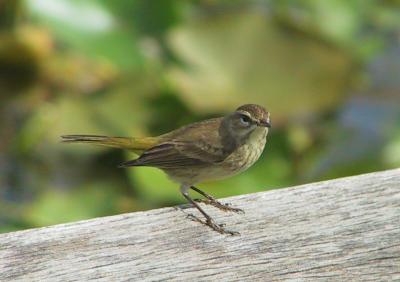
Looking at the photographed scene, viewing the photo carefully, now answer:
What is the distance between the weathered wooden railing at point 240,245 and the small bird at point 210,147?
2.73 ft

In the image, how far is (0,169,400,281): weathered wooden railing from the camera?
7.77 feet

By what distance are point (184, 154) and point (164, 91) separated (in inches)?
60.0

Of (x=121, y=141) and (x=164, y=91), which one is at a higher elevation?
(x=164, y=91)

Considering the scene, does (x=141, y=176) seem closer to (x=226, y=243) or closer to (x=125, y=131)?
(x=125, y=131)

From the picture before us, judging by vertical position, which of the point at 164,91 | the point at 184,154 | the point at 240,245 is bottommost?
the point at 240,245

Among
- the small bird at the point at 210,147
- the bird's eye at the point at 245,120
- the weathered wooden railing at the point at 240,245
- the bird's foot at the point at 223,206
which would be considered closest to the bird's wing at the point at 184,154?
the small bird at the point at 210,147

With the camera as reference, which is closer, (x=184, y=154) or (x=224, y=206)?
(x=224, y=206)

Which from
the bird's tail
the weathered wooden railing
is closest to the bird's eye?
the bird's tail

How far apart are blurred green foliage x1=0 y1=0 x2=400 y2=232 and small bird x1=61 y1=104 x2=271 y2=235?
83 cm

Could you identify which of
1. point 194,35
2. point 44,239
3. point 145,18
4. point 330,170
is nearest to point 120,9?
point 145,18

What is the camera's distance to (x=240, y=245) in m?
2.48

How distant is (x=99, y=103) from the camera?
204 inches

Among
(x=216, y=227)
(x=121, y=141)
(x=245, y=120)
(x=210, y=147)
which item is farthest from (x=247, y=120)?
(x=216, y=227)

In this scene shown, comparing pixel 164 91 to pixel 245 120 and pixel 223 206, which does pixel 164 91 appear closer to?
pixel 245 120
